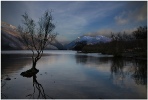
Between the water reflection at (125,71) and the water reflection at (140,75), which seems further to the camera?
the water reflection at (125,71)

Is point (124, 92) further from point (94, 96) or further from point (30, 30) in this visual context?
point (30, 30)

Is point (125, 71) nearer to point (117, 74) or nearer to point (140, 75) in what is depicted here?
point (117, 74)

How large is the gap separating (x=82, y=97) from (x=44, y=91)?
430 centimetres

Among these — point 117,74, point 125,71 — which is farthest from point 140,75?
point 125,71

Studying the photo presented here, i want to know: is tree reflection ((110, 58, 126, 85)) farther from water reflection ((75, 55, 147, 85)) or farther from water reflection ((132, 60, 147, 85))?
water reflection ((132, 60, 147, 85))

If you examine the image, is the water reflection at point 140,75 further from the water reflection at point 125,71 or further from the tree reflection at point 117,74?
the tree reflection at point 117,74

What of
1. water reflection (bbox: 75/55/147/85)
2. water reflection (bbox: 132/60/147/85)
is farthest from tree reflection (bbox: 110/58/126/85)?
water reflection (bbox: 132/60/147/85)

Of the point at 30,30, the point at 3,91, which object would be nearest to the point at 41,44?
the point at 30,30

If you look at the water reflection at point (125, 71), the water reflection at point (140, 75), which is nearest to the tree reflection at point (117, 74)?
the water reflection at point (125, 71)

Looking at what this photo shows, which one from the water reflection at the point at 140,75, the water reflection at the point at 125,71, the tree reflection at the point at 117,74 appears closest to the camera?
the water reflection at the point at 140,75

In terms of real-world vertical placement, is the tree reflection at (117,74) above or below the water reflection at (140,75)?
below

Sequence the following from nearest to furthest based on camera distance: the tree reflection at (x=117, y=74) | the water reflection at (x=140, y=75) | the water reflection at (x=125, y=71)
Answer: the water reflection at (x=140, y=75) < the water reflection at (x=125, y=71) < the tree reflection at (x=117, y=74)

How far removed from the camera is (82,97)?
15977mm

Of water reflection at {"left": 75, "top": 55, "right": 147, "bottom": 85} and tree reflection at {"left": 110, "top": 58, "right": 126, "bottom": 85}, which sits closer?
water reflection at {"left": 75, "top": 55, "right": 147, "bottom": 85}
